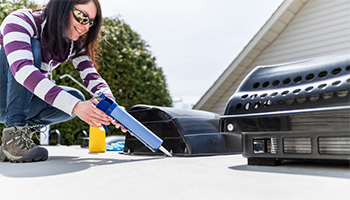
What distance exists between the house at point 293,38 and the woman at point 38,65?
3.52m

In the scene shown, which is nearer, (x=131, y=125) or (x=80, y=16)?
(x=131, y=125)

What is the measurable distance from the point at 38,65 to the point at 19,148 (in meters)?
0.51

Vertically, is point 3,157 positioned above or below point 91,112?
below

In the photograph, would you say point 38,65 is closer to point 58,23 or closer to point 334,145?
point 58,23

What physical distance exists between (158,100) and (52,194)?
514 cm

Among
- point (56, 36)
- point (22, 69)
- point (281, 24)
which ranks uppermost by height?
point (281, 24)

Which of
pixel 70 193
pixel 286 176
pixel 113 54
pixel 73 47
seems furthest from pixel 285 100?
pixel 113 54

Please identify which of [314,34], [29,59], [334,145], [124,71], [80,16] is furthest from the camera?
[124,71]

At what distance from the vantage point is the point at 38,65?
190 cm

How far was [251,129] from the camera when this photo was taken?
1.31 m

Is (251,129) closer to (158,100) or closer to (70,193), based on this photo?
(70,193)

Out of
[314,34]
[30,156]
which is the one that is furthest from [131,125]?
[314,34]

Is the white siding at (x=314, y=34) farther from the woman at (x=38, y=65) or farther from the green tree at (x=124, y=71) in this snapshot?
the woman at (x=38, y=65)

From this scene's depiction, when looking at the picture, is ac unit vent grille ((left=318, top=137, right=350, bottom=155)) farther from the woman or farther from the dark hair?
the dark hair
